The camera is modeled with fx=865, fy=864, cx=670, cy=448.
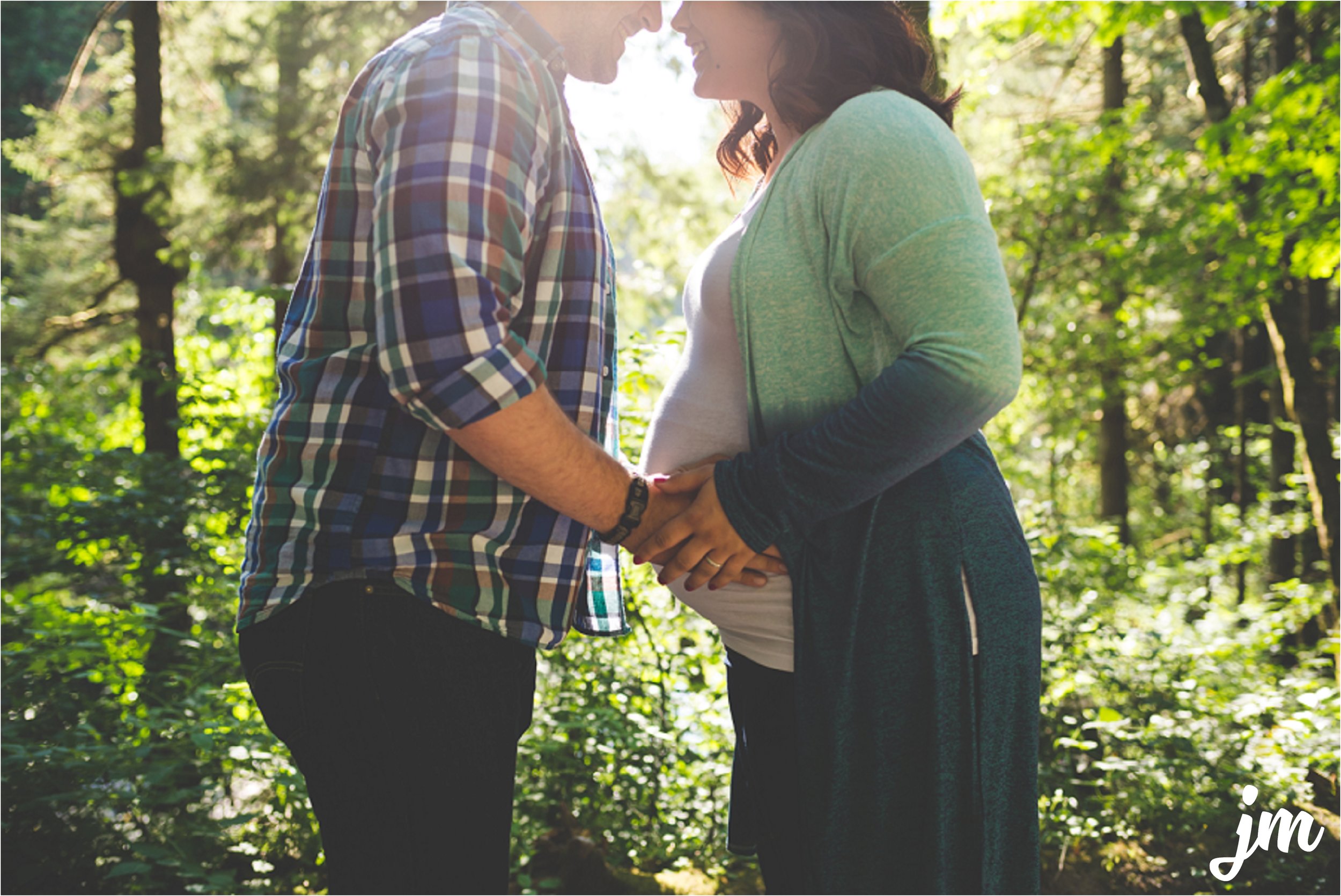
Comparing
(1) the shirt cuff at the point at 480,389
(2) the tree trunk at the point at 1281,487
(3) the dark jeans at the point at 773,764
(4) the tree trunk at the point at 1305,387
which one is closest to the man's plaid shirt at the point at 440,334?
(1) the shirt cuff at the point at 480,389

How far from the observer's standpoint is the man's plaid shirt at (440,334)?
104 cm

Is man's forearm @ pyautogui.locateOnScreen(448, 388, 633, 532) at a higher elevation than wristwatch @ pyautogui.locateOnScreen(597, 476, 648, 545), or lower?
higher

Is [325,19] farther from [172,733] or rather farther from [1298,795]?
[1298,795]

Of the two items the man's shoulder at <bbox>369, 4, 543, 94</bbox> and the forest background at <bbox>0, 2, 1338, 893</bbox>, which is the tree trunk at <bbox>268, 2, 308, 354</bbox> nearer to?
the forest background at <bbox>0, 2, 1338, 893</bbox>

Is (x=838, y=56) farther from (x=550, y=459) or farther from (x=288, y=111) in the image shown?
(x=288, y=111)

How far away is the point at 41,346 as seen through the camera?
356 inches

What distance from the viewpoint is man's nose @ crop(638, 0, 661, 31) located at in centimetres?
140

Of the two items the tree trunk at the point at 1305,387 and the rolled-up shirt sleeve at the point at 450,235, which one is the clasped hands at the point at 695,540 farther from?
the tree trunk at the point at 1305,387

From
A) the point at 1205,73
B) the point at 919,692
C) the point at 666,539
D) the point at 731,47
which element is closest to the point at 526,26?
the point at 731,47

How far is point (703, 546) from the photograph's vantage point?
128 centimetres

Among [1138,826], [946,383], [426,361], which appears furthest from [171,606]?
[1138,826]

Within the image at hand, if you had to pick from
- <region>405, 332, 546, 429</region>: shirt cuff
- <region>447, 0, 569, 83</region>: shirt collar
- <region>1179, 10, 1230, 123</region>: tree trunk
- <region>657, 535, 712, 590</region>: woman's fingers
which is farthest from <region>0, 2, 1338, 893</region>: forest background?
<region>447, 0, 569, 83</region>: shirt collar

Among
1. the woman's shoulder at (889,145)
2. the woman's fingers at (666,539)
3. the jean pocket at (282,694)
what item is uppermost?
the woman's shoulder at (889,145)

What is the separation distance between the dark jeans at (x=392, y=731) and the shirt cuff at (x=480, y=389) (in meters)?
0.25
